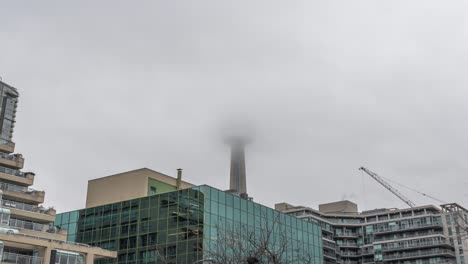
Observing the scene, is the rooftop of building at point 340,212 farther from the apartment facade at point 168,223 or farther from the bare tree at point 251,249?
the bare tree at point 251,249

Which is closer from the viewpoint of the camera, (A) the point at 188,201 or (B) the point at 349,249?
(A) the point at 188,201

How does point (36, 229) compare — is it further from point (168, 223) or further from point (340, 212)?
point (340, 212)

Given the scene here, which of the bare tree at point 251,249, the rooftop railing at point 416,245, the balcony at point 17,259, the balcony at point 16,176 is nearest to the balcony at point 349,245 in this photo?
the rooftop railing at point 416,245

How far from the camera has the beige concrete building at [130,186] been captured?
72.6 metres

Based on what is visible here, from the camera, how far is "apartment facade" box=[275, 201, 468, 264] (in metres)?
127

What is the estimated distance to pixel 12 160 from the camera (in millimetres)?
66562

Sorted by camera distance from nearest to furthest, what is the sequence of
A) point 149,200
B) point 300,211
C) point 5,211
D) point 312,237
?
1. point 5,211
2. point 149,200
3. point 312,237
4. point 300,211

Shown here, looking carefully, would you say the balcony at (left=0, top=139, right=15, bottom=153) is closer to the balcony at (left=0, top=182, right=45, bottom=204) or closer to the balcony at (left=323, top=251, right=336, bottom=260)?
the balcony at (left=0, top=182, right=45, bottom=204)

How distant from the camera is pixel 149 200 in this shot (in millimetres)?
63562

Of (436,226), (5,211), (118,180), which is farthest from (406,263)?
(5,211)

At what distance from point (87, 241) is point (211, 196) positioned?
1846 cm

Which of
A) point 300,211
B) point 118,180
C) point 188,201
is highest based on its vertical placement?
point 300,211

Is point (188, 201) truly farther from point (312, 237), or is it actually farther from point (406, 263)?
point (406, 263)

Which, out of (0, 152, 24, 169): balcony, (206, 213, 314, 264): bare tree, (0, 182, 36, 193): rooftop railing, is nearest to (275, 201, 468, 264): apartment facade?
(206, 213, 314, 264): bare tree
